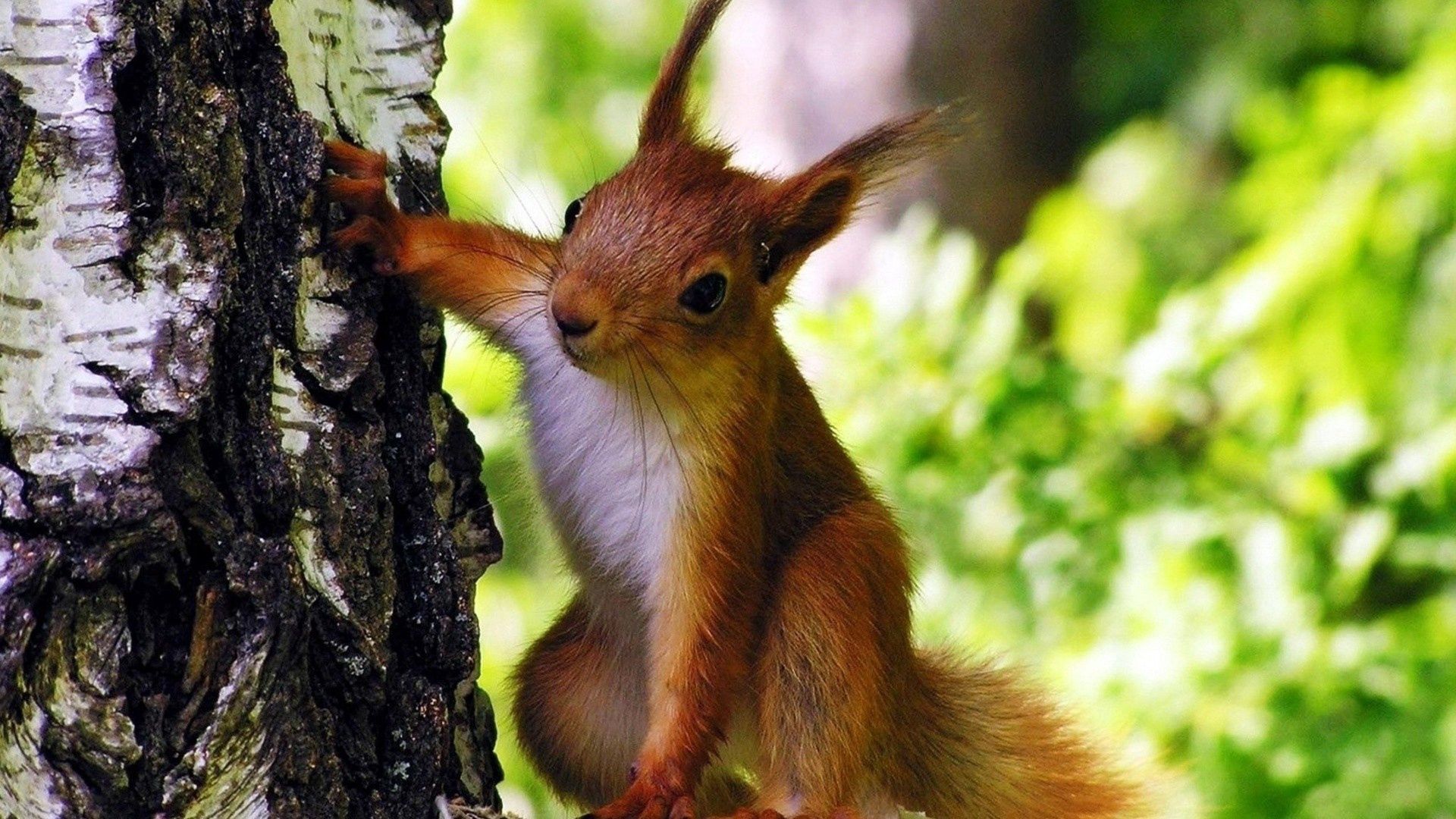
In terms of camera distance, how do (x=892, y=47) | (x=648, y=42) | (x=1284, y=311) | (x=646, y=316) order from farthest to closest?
(x=648, y=42) < (x=892, y=47) < (x=1284, y=311) < (x=646, y=316)

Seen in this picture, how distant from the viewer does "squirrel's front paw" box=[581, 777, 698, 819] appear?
2.07 meters

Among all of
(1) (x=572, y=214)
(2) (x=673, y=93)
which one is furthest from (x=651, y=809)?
(2) (x=673, y=93)

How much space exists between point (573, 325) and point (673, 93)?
54cm

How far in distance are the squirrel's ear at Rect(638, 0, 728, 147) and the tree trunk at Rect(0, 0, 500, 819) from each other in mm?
684

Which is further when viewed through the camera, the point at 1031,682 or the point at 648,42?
the point at 648,42

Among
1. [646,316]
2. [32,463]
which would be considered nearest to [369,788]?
[32,463]

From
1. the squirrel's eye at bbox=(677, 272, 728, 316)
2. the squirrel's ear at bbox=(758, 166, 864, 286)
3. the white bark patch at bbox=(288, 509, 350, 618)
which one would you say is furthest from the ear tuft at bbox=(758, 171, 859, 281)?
the white bark patch at bbox=(288, 509, 350, 618)

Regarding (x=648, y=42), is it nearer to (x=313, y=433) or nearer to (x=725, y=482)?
(x=725, y=482)

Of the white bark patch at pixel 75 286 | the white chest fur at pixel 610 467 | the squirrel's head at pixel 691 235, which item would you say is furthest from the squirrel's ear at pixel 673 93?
the white bark patch at pixel 75 286

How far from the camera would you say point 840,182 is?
7.98 ft

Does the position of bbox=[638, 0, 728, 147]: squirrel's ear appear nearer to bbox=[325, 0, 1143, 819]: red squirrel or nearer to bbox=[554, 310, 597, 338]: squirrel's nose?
bbox=[325, 0, 1143, 819]: red squirrel

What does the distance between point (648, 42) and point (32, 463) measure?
686 centimetres

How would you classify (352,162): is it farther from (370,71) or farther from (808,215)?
(808,215)

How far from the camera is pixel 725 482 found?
2.34 meters
